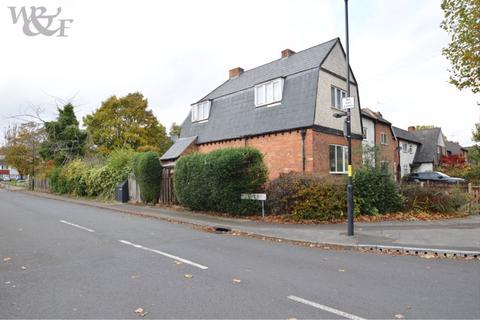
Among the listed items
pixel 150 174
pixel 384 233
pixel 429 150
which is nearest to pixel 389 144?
pixel 429 150

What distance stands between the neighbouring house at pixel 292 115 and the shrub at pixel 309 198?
3.00m

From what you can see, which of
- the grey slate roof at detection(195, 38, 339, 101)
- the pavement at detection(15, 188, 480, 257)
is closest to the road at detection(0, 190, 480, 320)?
the pavement at detection(15, 188, 480, 257)

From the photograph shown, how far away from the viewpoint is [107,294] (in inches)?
199

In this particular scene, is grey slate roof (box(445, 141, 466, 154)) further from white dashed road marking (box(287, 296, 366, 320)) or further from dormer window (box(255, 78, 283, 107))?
white dashed road marking (box(287, 296, 366, 320))

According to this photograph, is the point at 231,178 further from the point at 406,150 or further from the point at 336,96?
the point at 406,150

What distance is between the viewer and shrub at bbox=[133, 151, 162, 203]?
1945 centimetres

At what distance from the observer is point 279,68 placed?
22.0 meters

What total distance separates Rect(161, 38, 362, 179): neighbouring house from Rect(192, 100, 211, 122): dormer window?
3.10 ft

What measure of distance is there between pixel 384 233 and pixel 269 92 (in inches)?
499

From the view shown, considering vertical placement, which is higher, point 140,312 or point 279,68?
point 279,68

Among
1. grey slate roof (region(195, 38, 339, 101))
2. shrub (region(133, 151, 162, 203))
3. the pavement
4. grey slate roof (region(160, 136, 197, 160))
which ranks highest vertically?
grey slate roof (region(195, 38, 339, 101))

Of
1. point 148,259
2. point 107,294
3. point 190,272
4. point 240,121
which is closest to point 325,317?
point 190,272

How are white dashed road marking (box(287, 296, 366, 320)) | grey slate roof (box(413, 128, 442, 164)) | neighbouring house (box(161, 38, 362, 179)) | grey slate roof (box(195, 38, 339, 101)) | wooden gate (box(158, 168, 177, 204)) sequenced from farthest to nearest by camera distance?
grey slate roof (box(413, 128, 442, 164)) < grey slate roof (box(195, 38, 339, 101)) < wooden gate (box(158, 168, 177, 204)) < neighbouring house (box(161, 38, 362, 179)) < white dashed road marking (box(287, 296, 366, 320))

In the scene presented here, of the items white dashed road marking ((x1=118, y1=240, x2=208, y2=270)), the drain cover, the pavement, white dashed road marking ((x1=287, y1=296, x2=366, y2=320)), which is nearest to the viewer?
white dashed road marking ((x1=287, y1=296, x2=366, y2=320))
